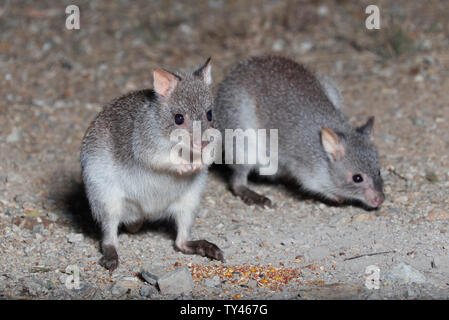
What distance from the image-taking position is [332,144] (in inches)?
255

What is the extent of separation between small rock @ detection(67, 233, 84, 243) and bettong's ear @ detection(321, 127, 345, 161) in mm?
2421

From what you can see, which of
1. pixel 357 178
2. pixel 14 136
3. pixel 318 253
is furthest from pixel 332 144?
pixel 14 136

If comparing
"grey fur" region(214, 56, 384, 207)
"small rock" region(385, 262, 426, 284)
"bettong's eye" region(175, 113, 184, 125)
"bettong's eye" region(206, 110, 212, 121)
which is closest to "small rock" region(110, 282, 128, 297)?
"bettong's eye" region(175, 113, 184, 125)

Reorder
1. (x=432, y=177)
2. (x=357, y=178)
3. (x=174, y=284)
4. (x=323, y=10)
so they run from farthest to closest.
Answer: (x=323, y=10) < (x=432, y=177) < (x=357, y=178) < (x=174, y=284)

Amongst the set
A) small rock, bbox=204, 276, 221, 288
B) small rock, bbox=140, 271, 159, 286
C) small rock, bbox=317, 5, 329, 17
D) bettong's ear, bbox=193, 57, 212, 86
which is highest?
small rock, bbox=317, 5, 329, 17

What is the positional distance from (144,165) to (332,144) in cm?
208

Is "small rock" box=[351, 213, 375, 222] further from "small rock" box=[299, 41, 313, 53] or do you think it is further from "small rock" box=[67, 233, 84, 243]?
"small rock" box=[299, 41, 313, 53]

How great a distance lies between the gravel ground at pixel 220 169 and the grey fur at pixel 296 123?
248mm

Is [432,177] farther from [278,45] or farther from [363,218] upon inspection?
[278,45]

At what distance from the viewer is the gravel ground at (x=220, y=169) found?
5078mm

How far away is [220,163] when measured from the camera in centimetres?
734

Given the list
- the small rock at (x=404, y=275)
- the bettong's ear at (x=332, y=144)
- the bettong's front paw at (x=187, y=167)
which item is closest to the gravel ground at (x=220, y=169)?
the small rock at (x=404, y=275)

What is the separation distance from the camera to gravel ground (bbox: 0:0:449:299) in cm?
508

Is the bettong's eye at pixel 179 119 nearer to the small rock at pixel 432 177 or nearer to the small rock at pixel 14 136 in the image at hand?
the small rock at pixel 432 177
